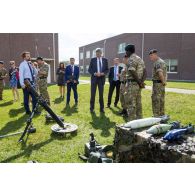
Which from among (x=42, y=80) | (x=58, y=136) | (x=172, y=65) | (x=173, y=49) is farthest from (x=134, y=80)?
(x=172, y=65)

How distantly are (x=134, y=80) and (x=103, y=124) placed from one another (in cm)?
163

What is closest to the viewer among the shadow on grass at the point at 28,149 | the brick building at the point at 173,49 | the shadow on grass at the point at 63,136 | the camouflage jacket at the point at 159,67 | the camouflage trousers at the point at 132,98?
the shadow on grass at the point at 28,149

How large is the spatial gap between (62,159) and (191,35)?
2861 centimetres

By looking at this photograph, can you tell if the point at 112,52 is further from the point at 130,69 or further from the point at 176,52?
the point at 130,69

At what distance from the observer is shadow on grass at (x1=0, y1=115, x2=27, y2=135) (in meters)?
5.97

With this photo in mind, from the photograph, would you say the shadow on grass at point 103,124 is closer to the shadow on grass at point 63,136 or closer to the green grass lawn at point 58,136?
the green grass lawn at point 58,136

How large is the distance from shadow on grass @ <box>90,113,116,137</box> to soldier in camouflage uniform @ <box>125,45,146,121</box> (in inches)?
27.8

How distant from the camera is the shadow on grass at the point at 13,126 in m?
5.97

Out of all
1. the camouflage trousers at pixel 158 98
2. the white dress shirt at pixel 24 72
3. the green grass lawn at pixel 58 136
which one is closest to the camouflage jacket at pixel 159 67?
→ the camouflage trousers at pixel 158 98

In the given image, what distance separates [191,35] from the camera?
28641 millimetres

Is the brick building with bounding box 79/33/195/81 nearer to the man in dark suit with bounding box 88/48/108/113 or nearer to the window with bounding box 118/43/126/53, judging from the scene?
the window with bounding box 118/43/126/53

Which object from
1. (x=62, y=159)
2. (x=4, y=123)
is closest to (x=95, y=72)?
(x=4, y=123)

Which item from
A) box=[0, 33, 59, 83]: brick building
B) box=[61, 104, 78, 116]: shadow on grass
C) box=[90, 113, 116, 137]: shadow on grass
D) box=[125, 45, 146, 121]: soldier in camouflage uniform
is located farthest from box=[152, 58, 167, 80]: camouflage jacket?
box=[0, 33, 59, 83]: brick building

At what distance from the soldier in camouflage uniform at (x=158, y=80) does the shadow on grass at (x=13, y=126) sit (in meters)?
3.73
